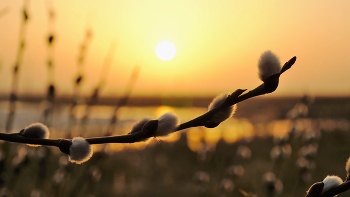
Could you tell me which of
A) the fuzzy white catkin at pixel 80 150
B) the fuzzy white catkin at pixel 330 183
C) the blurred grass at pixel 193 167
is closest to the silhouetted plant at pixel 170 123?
the fuzzy white catkin at pixel 80 150

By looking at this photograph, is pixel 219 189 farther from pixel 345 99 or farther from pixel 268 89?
pixel 345 99

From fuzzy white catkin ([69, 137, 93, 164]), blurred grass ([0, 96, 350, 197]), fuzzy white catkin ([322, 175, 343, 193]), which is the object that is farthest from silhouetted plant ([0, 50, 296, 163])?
blurred grass ([0, 96, 350, 197])

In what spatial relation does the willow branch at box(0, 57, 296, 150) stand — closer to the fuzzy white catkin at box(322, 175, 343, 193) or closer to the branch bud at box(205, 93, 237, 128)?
the branch bud at box(205, 93, 237, 128)

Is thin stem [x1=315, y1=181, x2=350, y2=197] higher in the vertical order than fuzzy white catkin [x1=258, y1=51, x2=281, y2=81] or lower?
lower

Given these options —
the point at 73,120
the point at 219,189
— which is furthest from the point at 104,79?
the point at 219,189

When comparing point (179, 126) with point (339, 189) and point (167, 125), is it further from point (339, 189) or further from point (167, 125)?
point (339, 189)

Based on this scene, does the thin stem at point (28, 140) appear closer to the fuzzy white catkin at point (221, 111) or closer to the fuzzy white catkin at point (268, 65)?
the fuzzy white catkin at point (221, 111)
